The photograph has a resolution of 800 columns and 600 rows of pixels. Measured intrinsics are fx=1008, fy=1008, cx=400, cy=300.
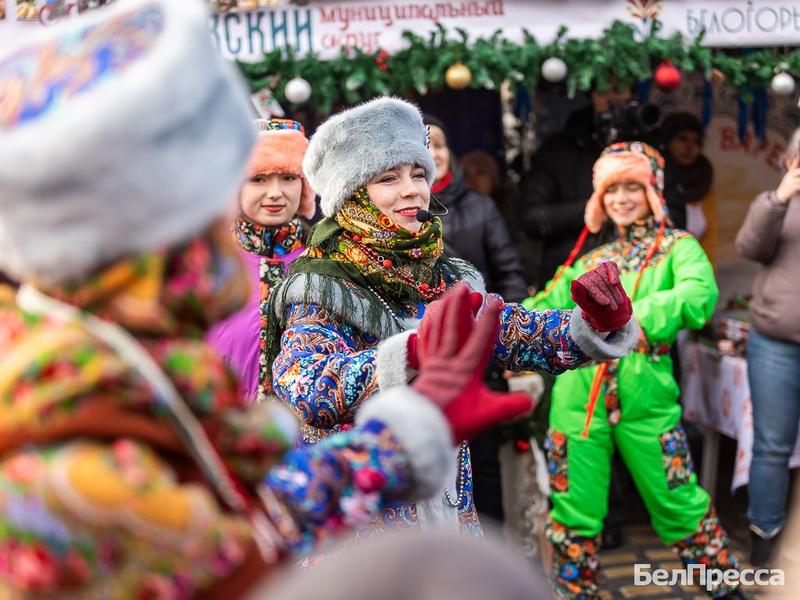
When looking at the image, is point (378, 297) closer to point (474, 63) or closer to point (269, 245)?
point (269, 245)

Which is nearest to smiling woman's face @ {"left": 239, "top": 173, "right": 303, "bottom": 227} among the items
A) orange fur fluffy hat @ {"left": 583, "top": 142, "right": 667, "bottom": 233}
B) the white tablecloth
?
orange fur fluffy hat @ {"left": 583, "top": 142, "right": 667, "bottom": 233}

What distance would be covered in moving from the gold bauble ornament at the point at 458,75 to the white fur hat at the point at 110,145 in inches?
121

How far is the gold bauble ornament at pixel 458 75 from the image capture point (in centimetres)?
423

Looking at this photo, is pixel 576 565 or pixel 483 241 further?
pixel 483 241

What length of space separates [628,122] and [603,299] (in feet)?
8.62

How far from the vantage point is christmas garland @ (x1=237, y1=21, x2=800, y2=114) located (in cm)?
427

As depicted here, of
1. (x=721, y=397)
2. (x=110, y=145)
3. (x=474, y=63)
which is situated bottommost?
(x=721, y=397)

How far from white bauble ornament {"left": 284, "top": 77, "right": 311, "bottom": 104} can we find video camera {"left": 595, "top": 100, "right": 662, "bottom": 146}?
1472mm

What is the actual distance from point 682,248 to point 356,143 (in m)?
1.90

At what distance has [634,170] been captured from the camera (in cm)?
412

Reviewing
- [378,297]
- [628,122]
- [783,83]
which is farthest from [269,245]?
[783,83]

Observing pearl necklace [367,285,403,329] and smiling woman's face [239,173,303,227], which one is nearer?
pearl necklace [367,285,403,329]

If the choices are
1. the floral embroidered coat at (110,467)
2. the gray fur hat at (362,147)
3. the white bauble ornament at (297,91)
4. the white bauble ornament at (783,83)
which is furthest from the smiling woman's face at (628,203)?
the floral embroidered coat at (110,467)

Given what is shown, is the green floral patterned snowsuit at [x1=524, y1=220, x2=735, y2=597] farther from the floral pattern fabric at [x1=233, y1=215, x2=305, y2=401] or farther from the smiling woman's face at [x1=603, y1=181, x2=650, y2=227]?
the floral pattern fabric at [x1=233, y1=215, x2=305, y2=401]
